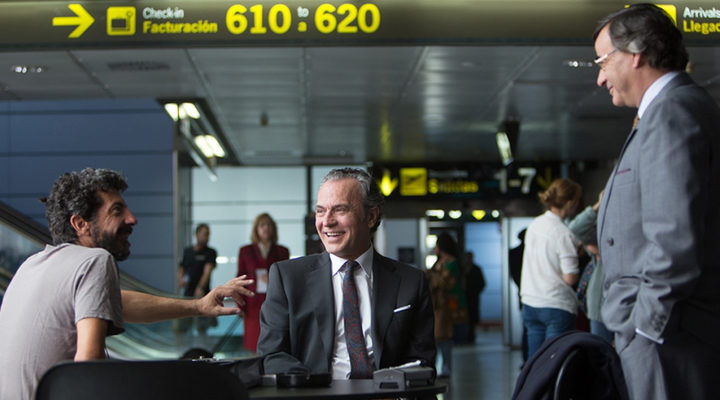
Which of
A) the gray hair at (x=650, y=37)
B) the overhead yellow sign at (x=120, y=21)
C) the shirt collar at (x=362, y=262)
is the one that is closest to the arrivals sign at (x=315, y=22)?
the overhead yellow sign at (x=120, y=21)

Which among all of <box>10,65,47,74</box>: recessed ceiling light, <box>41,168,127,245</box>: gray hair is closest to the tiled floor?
<box>10,65,47,74</box>: recessed ceiling light

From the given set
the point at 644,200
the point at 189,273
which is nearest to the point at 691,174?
the point at 644,200

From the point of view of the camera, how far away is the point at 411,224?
1650 cm

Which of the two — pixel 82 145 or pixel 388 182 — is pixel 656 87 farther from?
pixel 388 182

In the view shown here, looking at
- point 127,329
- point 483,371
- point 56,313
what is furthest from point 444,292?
point 56,313

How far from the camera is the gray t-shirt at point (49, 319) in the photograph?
2604 mm

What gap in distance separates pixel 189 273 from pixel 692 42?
6.90m

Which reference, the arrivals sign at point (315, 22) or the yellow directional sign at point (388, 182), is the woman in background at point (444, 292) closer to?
the arrivals sign at point (315, 22)

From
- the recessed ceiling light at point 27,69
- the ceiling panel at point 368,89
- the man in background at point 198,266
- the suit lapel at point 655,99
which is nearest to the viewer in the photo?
the suit lapel at point 655,99

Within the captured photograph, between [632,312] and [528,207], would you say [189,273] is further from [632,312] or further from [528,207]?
[632,312]

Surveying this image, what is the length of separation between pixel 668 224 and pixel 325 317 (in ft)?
4.38

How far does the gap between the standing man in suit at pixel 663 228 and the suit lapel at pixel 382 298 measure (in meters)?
0.89

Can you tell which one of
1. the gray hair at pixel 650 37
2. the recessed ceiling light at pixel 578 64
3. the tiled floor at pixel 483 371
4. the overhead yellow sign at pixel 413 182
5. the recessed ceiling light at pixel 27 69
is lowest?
the tiled floor at pixel 483 371

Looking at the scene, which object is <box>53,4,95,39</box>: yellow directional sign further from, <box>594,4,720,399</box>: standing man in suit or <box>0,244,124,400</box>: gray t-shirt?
<box>594,4,720,399</box>: standing man in suit
